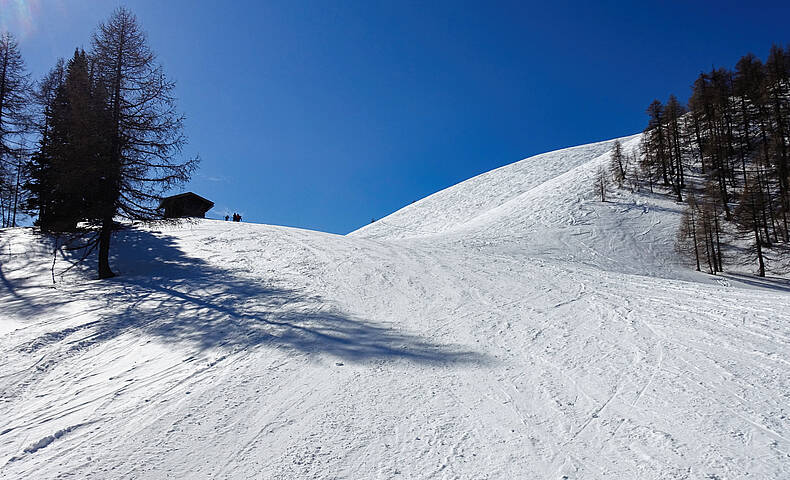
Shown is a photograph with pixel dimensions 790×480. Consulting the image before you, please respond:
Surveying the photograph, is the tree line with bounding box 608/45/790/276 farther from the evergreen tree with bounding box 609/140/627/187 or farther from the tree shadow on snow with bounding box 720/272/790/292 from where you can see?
the tree shadow on snow with bounding box 720/272/790/292

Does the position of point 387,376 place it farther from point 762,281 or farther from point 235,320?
point 762,281

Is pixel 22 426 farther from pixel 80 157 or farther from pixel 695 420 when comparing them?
pixel 80 157

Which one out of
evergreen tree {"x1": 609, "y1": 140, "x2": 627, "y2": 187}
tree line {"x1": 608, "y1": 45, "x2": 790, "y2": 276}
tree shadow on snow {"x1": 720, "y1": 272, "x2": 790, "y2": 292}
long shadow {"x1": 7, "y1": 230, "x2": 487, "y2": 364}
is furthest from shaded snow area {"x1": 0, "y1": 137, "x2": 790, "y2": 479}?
evergreen tree {"x1": 609, "y1": 140, "x2": 627, "y2": 187}

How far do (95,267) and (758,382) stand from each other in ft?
64.0

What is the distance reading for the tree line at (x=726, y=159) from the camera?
82.0 feet

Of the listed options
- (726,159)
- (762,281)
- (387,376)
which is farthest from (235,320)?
(726,159)

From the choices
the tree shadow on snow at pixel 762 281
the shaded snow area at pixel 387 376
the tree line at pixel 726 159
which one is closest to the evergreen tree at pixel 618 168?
the tree line at pixel 726 159

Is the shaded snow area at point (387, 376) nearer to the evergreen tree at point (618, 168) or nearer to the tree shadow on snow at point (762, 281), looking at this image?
the tree shadow on snow at point (762, 281)

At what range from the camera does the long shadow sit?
22.0ft

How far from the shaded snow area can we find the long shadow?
0.06 m

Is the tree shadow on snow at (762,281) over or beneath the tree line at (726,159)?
beneath

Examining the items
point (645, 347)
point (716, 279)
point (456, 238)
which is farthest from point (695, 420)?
point (716, 279)

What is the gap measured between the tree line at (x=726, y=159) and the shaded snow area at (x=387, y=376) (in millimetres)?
20630

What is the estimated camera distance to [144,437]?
406 centimetres
